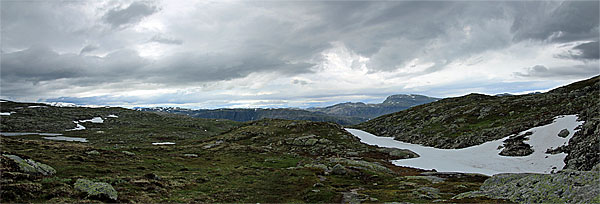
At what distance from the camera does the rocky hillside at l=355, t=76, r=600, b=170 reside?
5468 centimetres

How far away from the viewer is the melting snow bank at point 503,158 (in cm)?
5831

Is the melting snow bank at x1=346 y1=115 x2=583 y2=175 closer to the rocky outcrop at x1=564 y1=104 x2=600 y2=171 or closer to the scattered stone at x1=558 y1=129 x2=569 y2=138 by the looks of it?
the scattered stone at x1=558 y1=129 x2=569 y2=138

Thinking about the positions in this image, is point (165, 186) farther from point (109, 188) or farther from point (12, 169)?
point (12, 169)

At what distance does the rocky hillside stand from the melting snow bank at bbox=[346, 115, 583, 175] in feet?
10.6

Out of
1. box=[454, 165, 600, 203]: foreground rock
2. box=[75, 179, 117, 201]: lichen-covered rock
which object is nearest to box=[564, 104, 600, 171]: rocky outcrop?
box=[454, 165, 600, 203]: foreground rock

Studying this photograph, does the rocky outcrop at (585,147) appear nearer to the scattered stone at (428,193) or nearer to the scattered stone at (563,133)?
the scattered stone at (563,133)

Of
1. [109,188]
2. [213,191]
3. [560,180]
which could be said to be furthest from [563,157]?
[109,188]

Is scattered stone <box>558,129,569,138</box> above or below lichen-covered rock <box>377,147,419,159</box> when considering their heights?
above

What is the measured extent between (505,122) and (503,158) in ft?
130

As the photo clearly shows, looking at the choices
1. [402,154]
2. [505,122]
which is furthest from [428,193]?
[505,122]

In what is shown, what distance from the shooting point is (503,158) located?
66.2 m

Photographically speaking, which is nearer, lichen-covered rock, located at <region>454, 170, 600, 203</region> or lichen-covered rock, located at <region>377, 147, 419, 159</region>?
lichen-covered rock, located at <region>454, 170, 600, 203</region>

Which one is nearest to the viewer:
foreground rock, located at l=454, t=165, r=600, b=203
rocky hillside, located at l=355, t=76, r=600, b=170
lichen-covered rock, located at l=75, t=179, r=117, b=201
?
foreground rock, located at l=454, t=165, r=600, b=203

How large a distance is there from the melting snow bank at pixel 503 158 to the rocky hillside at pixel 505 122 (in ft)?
10.6
